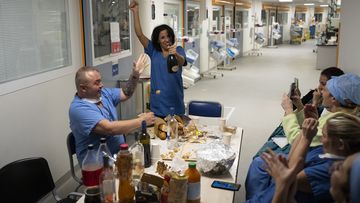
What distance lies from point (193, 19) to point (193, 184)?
8.66 meters

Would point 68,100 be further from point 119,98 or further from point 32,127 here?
point 119,98

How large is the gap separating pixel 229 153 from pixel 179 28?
23.0ft

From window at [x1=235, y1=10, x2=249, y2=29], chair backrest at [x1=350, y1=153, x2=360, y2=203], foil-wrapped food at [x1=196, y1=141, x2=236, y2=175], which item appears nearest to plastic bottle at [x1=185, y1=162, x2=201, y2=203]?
foil-wrapped food at [x1=196, y1=141, x2=236, y2=175]

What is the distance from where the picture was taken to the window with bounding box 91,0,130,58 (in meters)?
4.16

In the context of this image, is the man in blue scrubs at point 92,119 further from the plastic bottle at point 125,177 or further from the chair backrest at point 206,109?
the chair backrest at point 206,109

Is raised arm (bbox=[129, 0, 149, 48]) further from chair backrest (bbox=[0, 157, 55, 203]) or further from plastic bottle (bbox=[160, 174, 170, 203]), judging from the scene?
plastic bottle (bbox=[160, 174, 170, 203])

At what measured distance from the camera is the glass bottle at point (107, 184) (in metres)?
1.66

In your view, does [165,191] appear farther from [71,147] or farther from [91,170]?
Answer: [71,147]

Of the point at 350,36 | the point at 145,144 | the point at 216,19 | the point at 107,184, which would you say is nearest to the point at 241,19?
the point at 216,19

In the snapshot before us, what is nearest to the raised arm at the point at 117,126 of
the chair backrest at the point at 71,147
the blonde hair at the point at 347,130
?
the chair backrest at the point at 71,147

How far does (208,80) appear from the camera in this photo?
980cm

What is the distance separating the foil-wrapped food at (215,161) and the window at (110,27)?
7.94 feet

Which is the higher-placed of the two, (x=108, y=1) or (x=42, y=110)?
(x=108, y=1)

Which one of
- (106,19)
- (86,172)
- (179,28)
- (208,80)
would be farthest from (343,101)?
(208,80)
